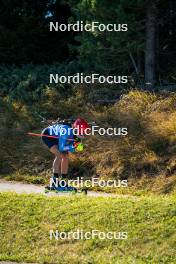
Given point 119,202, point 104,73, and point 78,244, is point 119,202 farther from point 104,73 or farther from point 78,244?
point 104,73

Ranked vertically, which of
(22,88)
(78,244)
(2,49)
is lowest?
(78,244)

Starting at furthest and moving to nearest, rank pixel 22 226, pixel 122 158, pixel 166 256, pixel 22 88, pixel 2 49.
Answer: pixel 2 49 < pixel 22 88 < pixel 122 158 < pixel 22 226 < pixel 166 256

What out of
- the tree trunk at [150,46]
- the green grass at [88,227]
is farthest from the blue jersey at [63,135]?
the tree trunk at [150,46]

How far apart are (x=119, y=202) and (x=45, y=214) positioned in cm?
101

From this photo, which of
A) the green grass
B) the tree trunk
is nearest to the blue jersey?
the green grass

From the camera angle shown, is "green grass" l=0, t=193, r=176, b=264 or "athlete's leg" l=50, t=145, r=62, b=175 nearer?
"green grass" l=0, t=193, r=176, b=264

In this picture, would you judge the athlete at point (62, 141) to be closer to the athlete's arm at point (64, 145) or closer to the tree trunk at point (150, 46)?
the athlete's arm at point (64, 145)

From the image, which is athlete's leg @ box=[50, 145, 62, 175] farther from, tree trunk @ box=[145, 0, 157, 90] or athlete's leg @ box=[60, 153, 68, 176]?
tree trunk @ box=[145, 0, 157, 90]

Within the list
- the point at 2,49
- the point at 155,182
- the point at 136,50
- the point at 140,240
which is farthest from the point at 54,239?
the point at 2,49

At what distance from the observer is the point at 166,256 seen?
6797 mm

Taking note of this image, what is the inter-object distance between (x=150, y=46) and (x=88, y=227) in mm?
6691

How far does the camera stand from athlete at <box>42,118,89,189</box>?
9.98 meters

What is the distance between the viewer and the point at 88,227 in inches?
301

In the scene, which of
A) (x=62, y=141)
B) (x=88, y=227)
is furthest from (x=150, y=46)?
(x=88, y=227)
